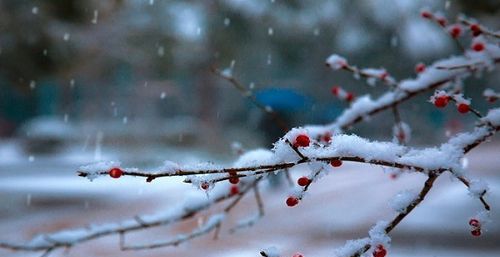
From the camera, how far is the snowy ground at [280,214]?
6496mm

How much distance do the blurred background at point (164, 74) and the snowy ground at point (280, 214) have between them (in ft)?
0.40

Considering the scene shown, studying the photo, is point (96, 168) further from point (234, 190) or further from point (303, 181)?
point (234, 190)

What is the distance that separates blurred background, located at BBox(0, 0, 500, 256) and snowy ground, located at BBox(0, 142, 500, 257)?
123 millimetres

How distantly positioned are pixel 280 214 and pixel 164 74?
1285cm

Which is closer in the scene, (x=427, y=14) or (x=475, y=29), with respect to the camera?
(x=475, y=29)

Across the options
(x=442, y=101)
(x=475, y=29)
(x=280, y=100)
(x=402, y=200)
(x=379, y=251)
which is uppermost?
(x=280, y=100)

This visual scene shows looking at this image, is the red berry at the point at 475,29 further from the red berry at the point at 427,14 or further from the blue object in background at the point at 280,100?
the blue object in background at the point at 280,100

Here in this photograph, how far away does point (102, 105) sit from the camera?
30828mm

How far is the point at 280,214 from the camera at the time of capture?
29.4 ft

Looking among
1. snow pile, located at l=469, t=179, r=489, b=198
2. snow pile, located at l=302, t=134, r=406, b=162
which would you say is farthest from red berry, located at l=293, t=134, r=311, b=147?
snow pile, located at l=469, t=179, r=489, b=198

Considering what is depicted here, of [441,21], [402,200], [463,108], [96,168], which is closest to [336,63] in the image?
[441,21]

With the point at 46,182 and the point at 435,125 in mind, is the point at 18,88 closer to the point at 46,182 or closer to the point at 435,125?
the point at 46,182

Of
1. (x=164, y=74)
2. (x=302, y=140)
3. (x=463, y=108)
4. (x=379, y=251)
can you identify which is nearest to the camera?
(x=302, y=140)

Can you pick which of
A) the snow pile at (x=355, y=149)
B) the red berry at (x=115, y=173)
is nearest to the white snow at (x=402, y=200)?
the snow pile at (x=355, y=149)
